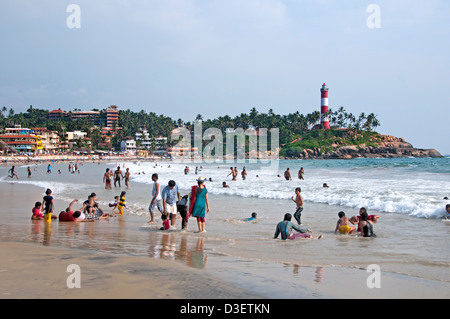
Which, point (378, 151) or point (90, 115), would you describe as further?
point (90, 115)

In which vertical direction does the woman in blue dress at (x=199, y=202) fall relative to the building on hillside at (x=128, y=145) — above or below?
below

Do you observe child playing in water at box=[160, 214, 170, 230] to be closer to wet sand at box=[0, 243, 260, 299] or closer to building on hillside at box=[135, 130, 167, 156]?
wet sand at box=[0, 243, 260, 299]

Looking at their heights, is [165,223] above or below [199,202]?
below

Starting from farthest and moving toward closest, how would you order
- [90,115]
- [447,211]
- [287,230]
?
[90,115], [447,211], [287,230]

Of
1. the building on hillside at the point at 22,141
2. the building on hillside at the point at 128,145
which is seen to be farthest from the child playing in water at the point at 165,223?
the building on hillside at the point at 128,145

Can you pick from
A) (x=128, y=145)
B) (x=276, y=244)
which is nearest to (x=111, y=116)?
(x=128, y=145)

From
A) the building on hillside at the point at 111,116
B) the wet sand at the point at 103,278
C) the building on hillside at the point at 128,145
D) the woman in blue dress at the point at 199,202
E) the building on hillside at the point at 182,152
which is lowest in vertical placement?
the wet sand at the point at 103,278

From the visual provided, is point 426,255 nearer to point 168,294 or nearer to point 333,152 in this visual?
point 168,294

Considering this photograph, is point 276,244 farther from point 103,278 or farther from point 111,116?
point 111,116

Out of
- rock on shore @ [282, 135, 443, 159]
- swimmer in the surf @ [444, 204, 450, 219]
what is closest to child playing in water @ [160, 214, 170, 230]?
swimmer in the surf @ [444, 204, 450, 219]

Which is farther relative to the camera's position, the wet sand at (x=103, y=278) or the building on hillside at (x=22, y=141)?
the building on hillside at (x=22, y=141)

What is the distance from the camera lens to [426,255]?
8125 millimetres

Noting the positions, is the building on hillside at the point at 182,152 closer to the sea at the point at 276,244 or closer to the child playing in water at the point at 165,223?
the sea at the point at 276,244
